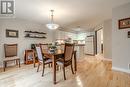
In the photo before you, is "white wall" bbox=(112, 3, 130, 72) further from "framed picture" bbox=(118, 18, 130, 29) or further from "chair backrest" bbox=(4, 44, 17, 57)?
"chair backrest" bbox=(4, 44, 17, 57)

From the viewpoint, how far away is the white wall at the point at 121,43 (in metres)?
3.40

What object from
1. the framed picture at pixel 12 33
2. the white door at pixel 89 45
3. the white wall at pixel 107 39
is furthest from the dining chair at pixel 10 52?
the white door at pixel 89 45

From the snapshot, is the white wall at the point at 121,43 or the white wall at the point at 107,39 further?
the white wall at the point at 107,39

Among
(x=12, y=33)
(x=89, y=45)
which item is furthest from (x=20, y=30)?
(x=89, y=45)

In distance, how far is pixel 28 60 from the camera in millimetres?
4887

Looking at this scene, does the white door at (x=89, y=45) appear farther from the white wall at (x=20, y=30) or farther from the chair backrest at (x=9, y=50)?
the chair backrest at (x=9, y=50)

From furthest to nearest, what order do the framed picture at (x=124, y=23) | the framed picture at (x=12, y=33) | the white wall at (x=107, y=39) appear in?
1. the white wall at (x=107, y=39)
2. the framed picture at (x=12, y=33)
3. the framed picture at (x=124, y=23)

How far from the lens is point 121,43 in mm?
3547

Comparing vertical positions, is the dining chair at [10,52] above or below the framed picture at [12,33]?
below

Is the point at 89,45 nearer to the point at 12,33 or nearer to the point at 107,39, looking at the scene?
the point at 107,39

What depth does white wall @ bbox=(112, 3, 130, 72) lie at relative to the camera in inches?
134

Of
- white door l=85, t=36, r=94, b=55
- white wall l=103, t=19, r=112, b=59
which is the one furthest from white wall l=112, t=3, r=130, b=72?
white door l=85, t=36, r=94, b=55

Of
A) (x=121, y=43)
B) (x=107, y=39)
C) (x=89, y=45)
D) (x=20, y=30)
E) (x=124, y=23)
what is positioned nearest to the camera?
(x=124, y=23)

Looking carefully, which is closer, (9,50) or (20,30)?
(9,50)
